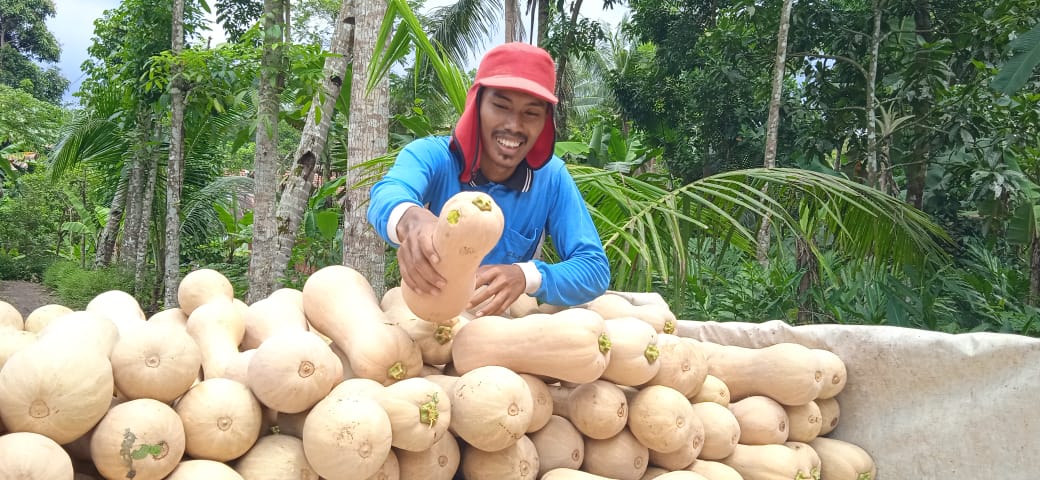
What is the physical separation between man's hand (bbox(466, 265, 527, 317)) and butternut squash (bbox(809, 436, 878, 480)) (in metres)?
1.00

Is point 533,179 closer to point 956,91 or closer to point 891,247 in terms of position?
point 891,247

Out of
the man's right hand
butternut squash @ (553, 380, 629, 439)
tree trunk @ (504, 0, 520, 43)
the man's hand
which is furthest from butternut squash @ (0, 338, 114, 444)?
tree trunk @ (504, 0, 520, 43)

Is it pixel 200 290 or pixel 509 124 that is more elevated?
pixel 509 124

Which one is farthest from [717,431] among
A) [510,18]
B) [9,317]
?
[510,18]

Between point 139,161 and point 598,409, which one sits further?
point 139,161

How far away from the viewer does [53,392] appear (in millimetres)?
1165

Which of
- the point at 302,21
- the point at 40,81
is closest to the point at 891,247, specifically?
the point at 302,21

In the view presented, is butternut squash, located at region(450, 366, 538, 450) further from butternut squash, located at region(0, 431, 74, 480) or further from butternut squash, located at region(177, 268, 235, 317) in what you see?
butternut squash, located at region(177, 268, 235, 317)

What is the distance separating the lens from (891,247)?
429 cm

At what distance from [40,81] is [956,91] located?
112ft

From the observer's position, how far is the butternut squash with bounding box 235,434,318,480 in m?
1.31

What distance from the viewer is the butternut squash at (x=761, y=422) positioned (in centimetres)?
192

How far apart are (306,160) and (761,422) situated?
3923mm

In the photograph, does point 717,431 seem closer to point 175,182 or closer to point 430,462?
point 430,462
